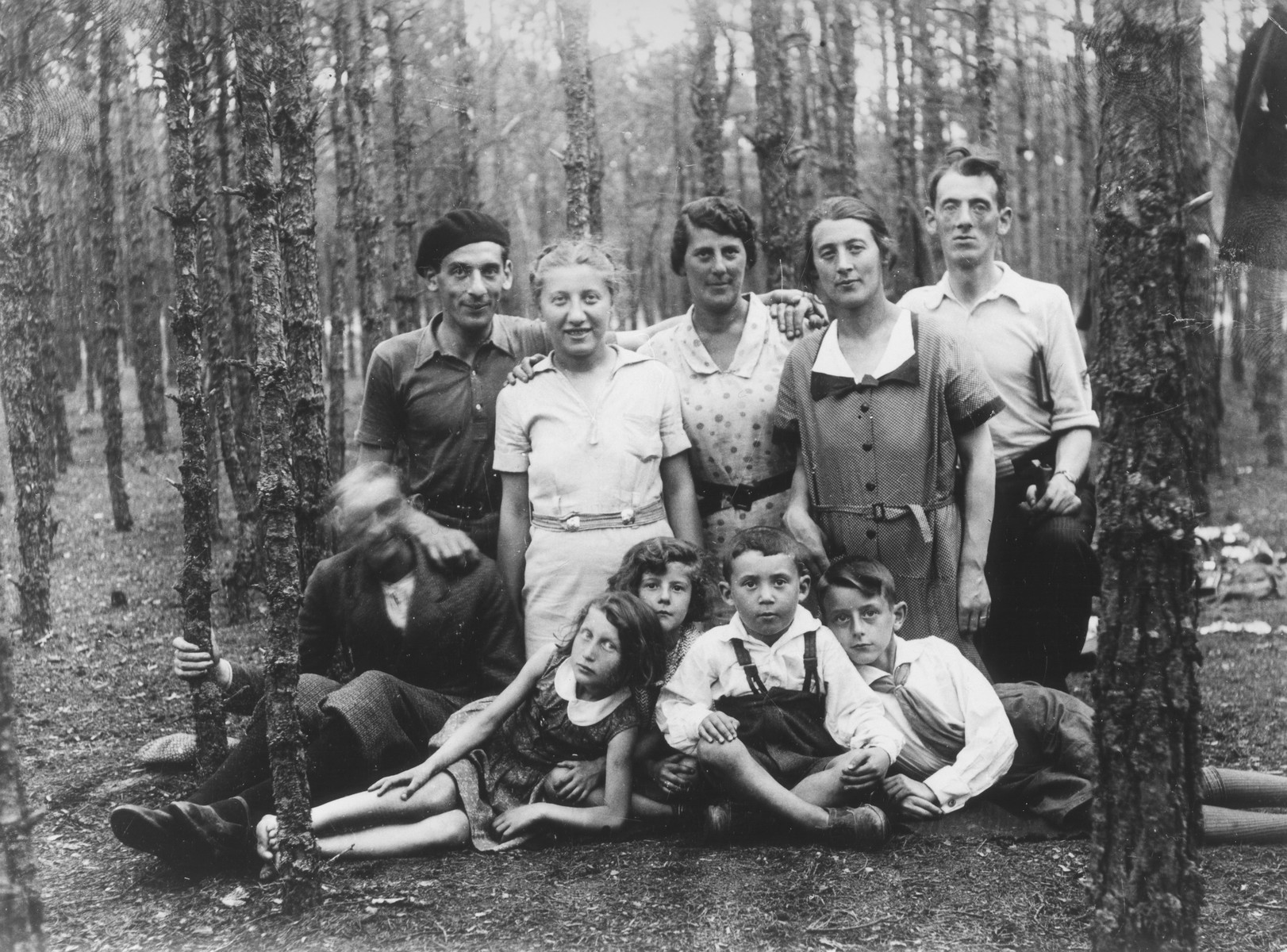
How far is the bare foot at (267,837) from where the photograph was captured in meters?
3.48

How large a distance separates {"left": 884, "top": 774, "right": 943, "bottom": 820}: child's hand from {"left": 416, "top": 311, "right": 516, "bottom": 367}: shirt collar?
2504 millimetres

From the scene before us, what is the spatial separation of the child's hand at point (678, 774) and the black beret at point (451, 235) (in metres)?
2.37

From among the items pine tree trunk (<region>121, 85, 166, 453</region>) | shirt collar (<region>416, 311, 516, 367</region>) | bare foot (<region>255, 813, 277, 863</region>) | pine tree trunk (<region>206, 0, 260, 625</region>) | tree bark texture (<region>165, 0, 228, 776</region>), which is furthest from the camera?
pine tree trunk (<region>121, 85, 166, 453</region>)

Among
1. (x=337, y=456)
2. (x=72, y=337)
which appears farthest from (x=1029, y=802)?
(x=72, y=337)

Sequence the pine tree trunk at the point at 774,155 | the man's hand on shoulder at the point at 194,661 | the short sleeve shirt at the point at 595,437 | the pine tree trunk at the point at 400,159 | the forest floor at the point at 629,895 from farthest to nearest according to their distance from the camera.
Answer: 1. the pine tree trunk at the point at 400,159
2. the pine tree trunk at the point at 774,155
3. the short sleeve shirt at the point at 595,437
4. the man's hand on shoulder at the point at 194,661
5. the forest floor at the point at 629,895

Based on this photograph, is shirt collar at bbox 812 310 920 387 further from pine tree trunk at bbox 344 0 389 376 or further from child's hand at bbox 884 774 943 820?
pine tree trunk at bbox 344 0 389 376

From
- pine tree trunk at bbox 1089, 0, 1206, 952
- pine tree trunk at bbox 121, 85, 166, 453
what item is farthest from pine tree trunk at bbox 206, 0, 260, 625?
pine tree trunk at bbox 1089, 0, 1206, 952

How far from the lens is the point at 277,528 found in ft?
11.1

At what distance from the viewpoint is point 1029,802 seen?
13.1 feet

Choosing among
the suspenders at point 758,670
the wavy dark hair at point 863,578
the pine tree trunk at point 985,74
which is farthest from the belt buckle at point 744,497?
the pine tree trunk at point 985,74

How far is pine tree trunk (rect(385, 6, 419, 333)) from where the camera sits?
1362cm

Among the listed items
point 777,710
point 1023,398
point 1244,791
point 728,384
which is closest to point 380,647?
point 777,710

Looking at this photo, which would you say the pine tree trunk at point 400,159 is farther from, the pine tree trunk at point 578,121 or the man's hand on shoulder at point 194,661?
the man's hand on shoulder at point 194,661

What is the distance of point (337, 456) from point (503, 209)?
11.2 metres
